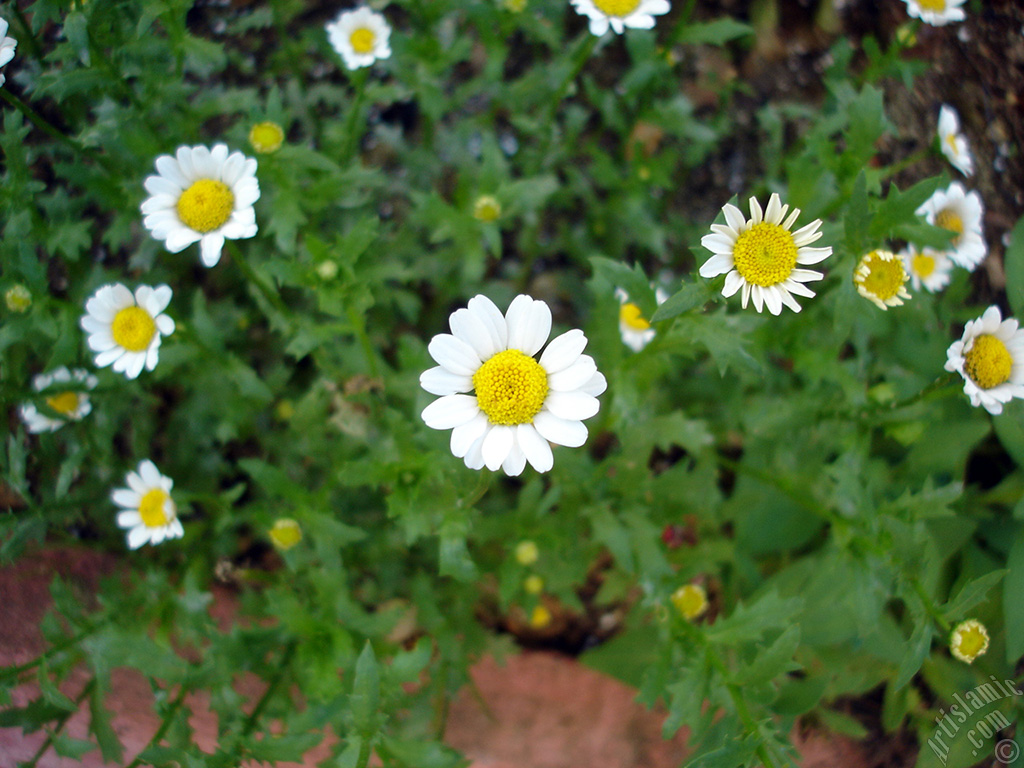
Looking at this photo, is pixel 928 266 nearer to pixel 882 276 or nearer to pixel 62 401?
pixel 882 276

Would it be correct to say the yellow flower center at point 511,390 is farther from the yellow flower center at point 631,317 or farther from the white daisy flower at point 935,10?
the white daisy flower at point 935,10

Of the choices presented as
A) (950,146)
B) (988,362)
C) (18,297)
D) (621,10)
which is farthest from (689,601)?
(18,297)

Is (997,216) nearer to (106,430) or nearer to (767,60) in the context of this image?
Answer: (767,60)

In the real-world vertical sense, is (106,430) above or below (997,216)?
above

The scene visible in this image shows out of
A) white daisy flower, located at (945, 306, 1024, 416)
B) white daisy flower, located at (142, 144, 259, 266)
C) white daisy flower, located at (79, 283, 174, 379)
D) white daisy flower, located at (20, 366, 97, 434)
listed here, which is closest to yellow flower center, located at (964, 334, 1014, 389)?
white daisy flower, located at (945, 306, 1024, 416)

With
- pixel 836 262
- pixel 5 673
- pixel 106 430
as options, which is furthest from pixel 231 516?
pixel 836 262

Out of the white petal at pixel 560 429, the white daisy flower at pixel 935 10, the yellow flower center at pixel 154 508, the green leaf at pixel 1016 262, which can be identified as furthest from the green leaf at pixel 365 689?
the white daisy flower at pixel 935 10
